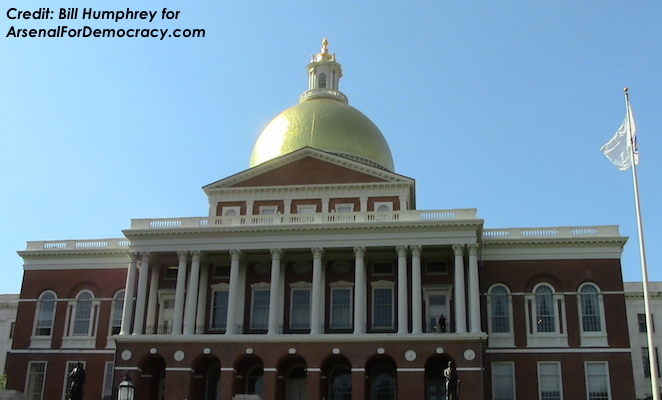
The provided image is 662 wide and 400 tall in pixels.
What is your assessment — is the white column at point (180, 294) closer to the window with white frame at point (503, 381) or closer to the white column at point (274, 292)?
the white column at point (274, 292)

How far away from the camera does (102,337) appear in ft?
182

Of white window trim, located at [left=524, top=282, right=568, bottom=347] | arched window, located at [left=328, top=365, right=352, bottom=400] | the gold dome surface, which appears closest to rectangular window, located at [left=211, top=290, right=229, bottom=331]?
arched window, located at [left=328, top=365, right=352, bottom=400]

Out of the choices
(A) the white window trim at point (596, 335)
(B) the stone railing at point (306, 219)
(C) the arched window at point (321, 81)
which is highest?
(C) the arched window at point (321, 81)

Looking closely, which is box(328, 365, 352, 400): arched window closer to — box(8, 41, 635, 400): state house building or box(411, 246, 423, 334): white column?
box(8, 41, 635, 400): state house building

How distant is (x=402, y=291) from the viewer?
162 ft

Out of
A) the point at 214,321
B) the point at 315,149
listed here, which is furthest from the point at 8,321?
the point at 315,149

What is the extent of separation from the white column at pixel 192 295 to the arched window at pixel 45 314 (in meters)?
11.0

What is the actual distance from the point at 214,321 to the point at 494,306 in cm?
1793

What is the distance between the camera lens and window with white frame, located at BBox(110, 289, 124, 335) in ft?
182

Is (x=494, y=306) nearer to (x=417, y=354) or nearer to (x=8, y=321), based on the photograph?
(x=417, y=354)

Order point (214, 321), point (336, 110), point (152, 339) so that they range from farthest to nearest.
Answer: point (336, 110), point (214, 321), point (152, 339)

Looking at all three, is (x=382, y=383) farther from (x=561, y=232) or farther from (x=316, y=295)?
(x=561, y=232)

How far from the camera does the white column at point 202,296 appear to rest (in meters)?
53.2

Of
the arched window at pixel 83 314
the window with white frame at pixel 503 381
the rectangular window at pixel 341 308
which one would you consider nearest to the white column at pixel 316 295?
the rectangular window at pixel 341 308
